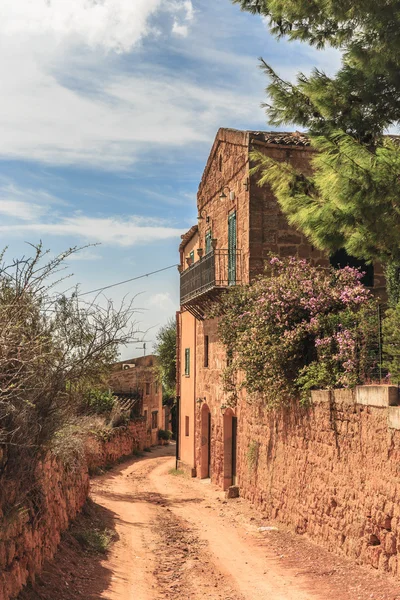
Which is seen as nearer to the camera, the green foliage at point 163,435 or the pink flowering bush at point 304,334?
the pink flowering bush at point 304,334

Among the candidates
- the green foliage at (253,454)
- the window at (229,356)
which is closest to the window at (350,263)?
the window at (229,356)

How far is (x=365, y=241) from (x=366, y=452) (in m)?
3.00

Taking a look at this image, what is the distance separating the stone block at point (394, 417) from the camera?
9031 mm

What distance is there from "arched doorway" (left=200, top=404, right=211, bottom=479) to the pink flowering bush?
7.41 meters

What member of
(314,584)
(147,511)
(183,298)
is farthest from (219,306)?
(314,584)

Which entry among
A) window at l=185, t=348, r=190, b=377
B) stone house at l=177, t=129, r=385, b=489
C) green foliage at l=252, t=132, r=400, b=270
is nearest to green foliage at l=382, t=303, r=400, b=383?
green foliage at l=252, t=132, r=400, b=270

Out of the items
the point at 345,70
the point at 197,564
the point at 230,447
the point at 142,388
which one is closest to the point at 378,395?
the point at 197,564

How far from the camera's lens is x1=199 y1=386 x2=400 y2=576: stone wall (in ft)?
30.5

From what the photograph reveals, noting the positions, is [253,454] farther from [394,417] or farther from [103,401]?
[103,401]

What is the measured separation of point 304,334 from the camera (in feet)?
42.4

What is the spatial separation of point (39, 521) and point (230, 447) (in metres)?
11.4

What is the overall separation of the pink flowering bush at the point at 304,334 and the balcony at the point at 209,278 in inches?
108

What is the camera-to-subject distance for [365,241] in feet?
31.3

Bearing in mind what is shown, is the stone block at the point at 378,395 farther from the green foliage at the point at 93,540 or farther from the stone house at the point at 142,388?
the stone house at the point at 142,388
